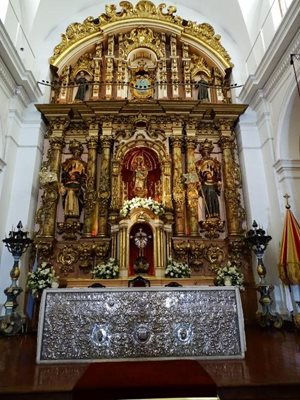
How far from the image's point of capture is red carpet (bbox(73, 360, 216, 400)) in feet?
8.11

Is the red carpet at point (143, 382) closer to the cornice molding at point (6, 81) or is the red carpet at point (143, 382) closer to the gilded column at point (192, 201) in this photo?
the gilded column at point (192, 201)

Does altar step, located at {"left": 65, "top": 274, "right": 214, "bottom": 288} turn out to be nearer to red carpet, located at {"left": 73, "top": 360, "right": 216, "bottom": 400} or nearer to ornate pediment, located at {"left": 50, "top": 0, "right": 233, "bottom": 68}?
red carpet, located at {"left": 73, "top": 360, "right": 216, "bottom": 400}

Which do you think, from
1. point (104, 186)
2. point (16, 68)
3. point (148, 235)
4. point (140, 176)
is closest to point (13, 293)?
point (148, 235)

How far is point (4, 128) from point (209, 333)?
6458 mm

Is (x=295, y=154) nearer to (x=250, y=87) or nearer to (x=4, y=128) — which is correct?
(x=250, y=87)

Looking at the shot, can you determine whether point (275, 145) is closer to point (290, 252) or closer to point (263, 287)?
point (290, 252)

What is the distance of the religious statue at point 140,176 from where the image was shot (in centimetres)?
769

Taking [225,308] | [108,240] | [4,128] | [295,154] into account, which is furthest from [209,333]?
[4,128]

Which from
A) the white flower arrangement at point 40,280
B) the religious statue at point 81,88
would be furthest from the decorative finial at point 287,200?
the religious statue at point 81,88

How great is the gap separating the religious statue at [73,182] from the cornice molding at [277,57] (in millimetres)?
4897

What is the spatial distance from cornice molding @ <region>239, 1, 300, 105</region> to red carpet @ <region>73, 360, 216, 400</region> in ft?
20.5

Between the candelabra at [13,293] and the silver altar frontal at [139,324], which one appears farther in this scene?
the candelabra at [13,293]

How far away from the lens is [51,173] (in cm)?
748

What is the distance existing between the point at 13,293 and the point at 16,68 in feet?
17.0
